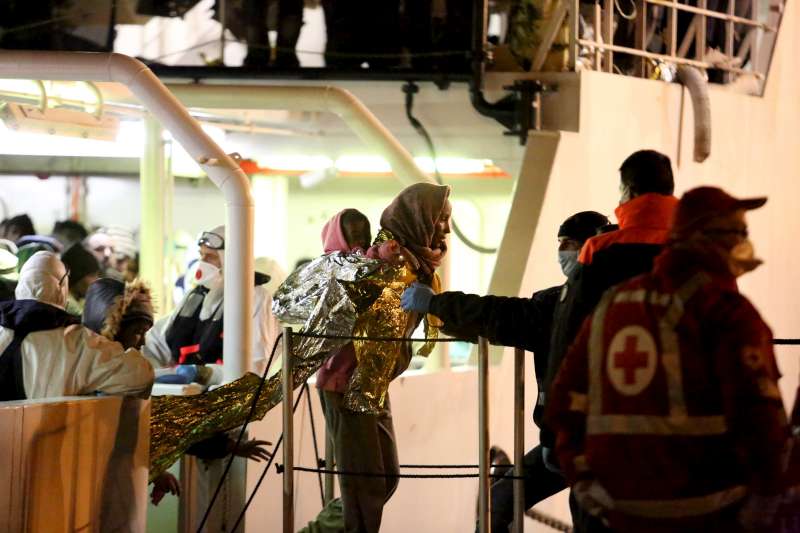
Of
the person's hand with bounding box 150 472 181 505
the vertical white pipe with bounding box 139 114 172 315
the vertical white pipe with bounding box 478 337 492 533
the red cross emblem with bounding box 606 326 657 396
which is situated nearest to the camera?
the red cross emblem with bounding box 606 326 657 396

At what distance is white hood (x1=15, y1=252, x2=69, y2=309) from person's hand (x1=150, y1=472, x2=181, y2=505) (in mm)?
1024

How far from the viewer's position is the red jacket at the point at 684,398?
3.64 metres

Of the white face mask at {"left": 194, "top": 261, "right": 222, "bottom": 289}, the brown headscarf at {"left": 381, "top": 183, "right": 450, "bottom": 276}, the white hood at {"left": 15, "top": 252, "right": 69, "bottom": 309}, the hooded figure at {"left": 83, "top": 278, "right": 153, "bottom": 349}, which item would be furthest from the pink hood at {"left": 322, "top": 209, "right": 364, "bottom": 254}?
the white face mask at {"left": 194, "top": 261, "right": 222, "bottom": 289}

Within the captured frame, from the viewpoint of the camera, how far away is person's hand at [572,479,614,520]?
12.6 feet

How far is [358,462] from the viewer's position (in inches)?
226

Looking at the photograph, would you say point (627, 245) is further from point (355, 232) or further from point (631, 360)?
point (355, 232)

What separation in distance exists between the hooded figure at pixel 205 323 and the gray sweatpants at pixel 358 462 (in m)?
2.31

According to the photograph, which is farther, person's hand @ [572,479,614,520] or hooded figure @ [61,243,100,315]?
hooded figure @ [61,243,100,315]

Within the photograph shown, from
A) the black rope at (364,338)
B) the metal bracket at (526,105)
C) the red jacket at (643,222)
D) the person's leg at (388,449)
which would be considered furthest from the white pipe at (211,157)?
the red jacket at (643,222)

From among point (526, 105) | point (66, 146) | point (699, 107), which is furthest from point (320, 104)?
point (699, 107)

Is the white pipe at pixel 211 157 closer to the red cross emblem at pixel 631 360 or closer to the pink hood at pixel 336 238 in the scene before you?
the pink hood at pixel 336 238

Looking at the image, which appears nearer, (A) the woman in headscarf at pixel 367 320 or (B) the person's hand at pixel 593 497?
(B) the person's hand at pixel 593 497

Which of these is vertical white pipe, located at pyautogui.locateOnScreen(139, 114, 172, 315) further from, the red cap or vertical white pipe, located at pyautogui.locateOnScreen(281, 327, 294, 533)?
the red cap

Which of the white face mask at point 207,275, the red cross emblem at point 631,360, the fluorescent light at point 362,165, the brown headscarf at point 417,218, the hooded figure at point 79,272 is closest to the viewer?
the red cross emblem at point 631,360
